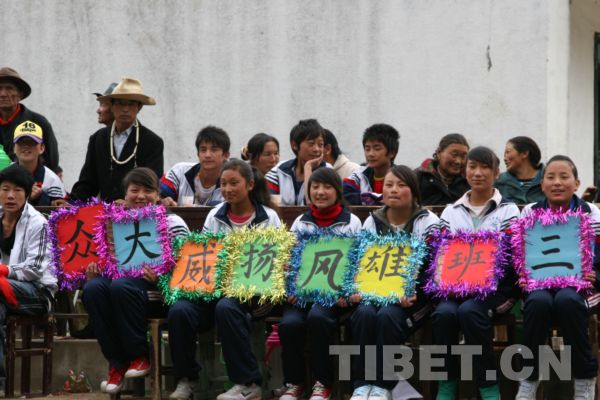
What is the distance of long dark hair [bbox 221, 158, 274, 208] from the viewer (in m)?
9.41

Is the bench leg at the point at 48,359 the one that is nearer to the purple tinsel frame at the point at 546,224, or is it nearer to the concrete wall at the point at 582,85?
the purple tinsel frame at the point at 546,224

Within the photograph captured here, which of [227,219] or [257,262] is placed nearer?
[257,262]

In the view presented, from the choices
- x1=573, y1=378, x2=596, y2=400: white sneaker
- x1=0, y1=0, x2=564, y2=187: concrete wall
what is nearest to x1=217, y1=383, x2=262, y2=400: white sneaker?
x1=573, y1=378, x2=596, y2=400: white sneaker

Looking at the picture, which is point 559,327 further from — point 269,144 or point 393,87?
point 393,87

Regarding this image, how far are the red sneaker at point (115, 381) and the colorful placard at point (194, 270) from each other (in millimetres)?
590

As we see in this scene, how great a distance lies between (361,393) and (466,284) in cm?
95

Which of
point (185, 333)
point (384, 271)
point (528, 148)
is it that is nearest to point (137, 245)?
point (185, 333)

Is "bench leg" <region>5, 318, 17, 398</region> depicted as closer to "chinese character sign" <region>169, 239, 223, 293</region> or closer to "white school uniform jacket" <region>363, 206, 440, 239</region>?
"chinese character sign" <region>169, 239, 223, 293</region>

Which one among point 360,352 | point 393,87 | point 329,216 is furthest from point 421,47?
point 360,352

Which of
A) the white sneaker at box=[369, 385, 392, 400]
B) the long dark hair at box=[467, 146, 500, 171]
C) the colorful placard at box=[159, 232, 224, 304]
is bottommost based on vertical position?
the white sneaker at box=[369, 385, 392, 400]

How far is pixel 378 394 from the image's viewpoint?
850 centimetres

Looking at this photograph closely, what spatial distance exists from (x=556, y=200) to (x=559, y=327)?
847 mm

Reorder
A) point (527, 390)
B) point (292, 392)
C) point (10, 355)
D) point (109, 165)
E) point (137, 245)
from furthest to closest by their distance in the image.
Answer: point (109, 165), point (10, 355), point (137, 245), point (292, 392), point (527, 390)

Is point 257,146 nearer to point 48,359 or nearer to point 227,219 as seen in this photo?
point 227,219
